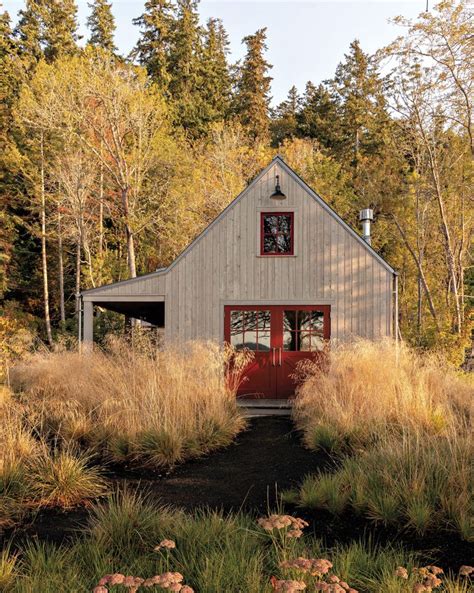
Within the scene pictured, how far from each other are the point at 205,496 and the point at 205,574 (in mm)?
2379

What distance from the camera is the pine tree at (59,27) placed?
32.0m

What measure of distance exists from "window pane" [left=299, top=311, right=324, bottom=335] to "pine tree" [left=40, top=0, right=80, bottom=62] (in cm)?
2515

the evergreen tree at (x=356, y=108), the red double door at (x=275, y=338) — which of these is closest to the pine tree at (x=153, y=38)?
the evergreen tree at (x=356, y=108)

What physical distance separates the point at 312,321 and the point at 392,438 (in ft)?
22.2

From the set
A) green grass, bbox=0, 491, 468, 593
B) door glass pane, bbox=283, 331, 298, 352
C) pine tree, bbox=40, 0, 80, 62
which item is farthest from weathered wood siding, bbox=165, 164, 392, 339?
pine tree, bbox=40, 0, 80, 62

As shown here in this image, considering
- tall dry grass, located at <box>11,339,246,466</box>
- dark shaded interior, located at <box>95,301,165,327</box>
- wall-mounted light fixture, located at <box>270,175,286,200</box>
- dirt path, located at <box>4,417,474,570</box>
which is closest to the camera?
dirt path, located at <box>4,417,474,570</box>

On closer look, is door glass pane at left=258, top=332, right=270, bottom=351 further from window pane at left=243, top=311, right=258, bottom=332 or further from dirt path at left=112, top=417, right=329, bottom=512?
dirt path at left=112, top=417, right=329, bottom=512

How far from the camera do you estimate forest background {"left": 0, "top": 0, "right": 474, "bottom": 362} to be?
19375 mm

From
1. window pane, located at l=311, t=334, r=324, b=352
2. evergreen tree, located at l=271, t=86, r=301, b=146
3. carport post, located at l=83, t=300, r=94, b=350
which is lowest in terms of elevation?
window pane, located at l=311, t=334, r=324, b=352

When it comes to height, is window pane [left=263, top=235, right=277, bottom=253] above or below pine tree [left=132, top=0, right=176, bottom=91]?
below

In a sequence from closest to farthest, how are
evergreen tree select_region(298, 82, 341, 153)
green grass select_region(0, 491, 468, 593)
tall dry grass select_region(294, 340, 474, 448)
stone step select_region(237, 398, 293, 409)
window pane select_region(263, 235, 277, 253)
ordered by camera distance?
green grass select_region(0, 491, 468, 593)
tall dry grass select_region(294, 340, 474, 448)
stone step select_region(237, 398, 293, 409)
window pane select_region(263, 235, 277, 253)
evergreen tree select_region(298, 82, 341, 153)

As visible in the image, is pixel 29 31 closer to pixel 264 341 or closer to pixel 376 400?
pixel 264 341

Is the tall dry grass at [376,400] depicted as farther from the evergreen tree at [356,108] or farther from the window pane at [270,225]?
the evergreen tree at [356,108]

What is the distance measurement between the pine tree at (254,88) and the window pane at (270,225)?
21.2 meters
